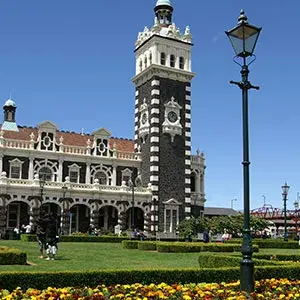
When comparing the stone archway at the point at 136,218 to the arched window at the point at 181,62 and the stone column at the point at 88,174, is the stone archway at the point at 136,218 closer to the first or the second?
the stone column at the point at 88,174

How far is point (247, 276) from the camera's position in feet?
42.2

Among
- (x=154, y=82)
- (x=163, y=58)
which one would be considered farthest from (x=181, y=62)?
(x=154, y=82)

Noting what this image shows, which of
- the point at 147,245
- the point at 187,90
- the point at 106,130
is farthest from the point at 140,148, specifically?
the point at 147,245

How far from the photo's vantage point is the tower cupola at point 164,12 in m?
67.8

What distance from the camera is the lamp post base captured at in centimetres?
1277

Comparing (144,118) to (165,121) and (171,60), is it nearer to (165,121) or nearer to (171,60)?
(165,121)

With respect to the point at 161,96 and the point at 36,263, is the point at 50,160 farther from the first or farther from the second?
the point at 36,263

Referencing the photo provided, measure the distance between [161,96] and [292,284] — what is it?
5066cm

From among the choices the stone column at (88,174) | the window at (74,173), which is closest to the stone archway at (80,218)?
the stone column at (88,174)

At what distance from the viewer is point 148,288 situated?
12.1 meters

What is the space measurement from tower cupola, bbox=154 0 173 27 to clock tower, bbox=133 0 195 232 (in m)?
0.16

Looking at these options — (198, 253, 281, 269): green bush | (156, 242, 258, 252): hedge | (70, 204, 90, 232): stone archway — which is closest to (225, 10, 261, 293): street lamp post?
(198, 253, 281, 269): green bush

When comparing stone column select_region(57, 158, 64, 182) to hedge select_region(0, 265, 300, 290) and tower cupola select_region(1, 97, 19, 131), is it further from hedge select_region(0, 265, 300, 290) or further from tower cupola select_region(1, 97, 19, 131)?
hedge select_region(0, 265, 300, 290)

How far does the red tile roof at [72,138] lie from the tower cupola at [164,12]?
685 inches
